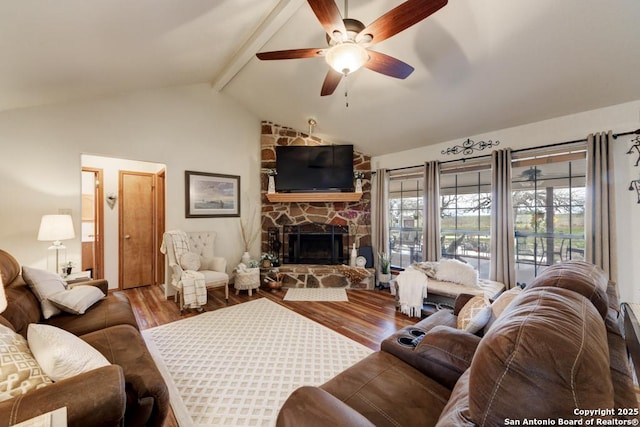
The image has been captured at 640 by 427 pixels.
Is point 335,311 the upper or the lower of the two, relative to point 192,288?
lower

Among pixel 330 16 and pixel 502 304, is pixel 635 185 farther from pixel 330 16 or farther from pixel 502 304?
pixel 330 16

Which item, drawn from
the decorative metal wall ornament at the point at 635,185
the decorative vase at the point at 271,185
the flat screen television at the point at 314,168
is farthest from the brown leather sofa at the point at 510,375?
the decorative vase at the point at 271,185

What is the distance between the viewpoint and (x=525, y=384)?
23.1 inches

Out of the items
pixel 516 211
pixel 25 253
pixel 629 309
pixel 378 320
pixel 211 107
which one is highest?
pixel 211 107

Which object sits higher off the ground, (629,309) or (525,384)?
(525,384)

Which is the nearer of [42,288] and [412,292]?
[42,288]

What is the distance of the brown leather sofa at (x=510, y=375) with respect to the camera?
566mm

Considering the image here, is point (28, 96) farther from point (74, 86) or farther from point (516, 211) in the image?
point (516, 211)

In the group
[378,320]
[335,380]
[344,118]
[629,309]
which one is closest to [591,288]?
[335,380]

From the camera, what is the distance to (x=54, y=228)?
8.47 feet

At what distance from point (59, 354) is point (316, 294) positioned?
3218 mm

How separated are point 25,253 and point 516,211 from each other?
5973 mm

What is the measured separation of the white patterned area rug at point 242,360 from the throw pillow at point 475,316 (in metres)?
1.00

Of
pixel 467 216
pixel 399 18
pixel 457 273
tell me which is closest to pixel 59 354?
pixel 399 18
